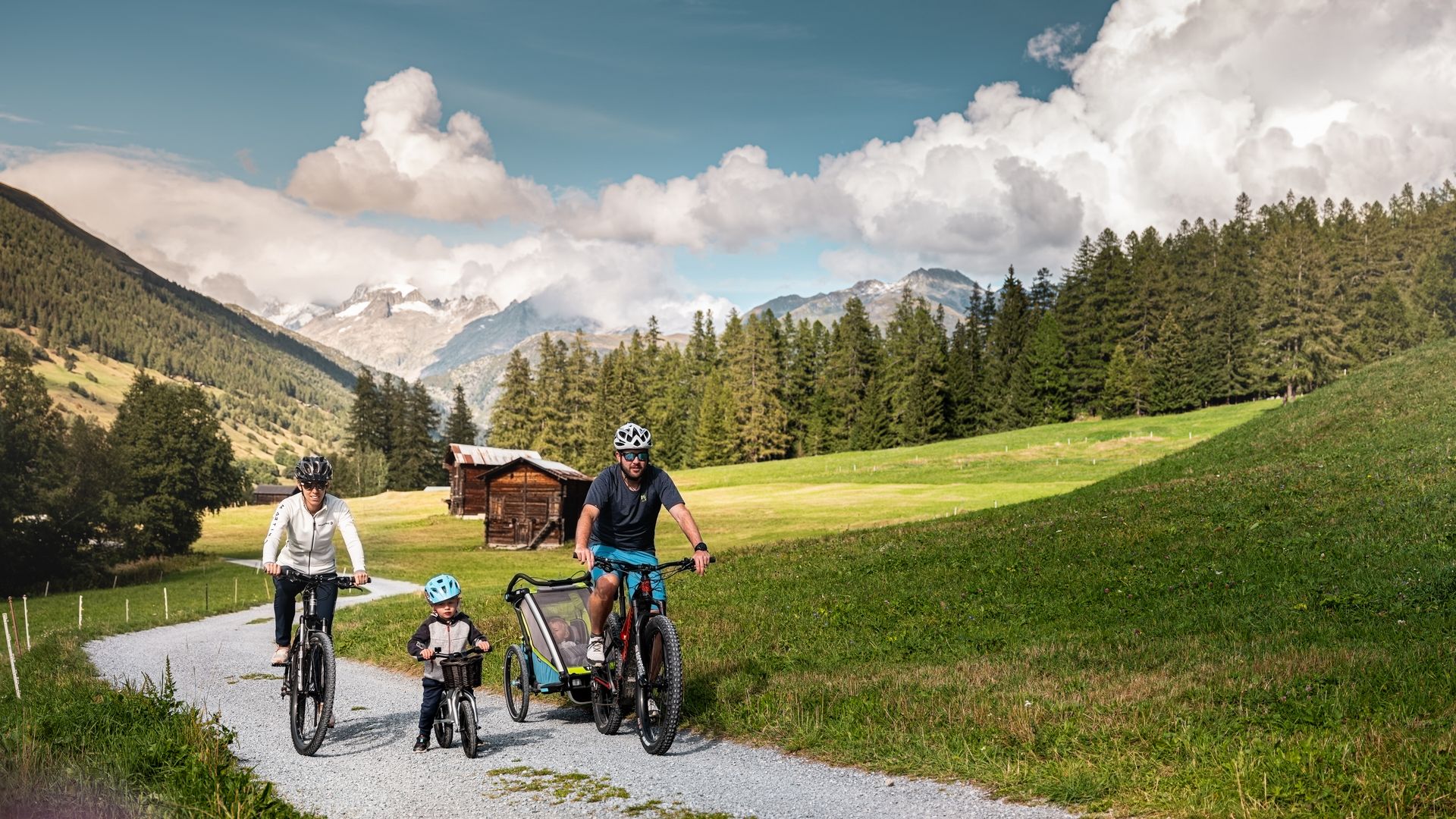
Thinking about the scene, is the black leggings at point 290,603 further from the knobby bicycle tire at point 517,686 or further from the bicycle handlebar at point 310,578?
the knobby bicycle tire at point 517,686

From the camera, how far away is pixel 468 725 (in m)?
9.04

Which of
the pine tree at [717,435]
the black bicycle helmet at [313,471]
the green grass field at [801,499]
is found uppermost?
the pine tree at [717,435]

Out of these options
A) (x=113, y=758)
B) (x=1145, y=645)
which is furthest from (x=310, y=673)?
(x=1145, y=645)

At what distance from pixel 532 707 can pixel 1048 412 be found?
103m

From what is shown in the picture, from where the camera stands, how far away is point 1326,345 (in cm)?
9462

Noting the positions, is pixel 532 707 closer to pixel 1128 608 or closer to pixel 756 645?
pixel 756 645

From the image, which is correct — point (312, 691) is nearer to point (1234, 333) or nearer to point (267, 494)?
point (1234, 333)

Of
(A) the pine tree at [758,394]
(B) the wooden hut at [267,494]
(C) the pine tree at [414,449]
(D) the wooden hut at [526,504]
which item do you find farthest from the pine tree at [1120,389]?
(B) the wooden hut at [267,494]

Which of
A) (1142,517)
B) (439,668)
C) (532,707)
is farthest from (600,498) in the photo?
(1142,517)

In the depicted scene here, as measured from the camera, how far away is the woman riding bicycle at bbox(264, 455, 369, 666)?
31.5ft

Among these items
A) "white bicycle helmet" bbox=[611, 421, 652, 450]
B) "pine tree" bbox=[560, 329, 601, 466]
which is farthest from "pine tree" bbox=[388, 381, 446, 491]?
"white bicycle helmet" bbox=[611, 421, 652, 450]

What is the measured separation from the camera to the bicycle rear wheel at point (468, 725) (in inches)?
355

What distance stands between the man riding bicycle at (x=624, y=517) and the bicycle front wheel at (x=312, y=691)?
8.33ft

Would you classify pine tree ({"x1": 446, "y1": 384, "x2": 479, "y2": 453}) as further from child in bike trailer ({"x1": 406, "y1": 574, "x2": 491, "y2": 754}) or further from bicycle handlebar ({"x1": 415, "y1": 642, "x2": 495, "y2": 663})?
bicycle handlebar ({"x1": 415, "y1": 642, "x2": 495, "y2": 663})
